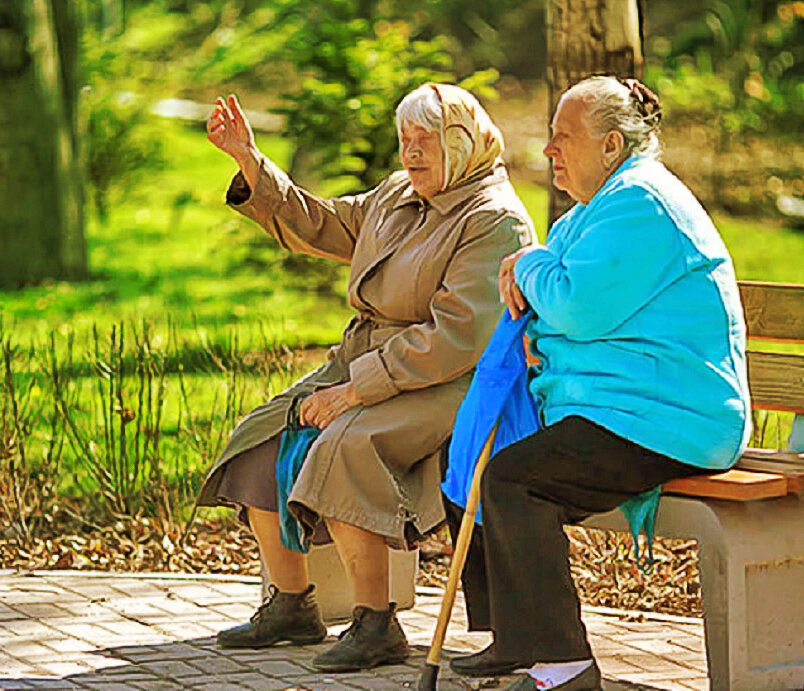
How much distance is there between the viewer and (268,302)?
12094 mm

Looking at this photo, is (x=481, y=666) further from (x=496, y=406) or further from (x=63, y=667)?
(x=63, y=667)

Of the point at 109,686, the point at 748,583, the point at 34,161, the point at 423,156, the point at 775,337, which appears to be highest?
the point at 34,161

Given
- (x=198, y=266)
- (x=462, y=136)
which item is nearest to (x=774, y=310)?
(x=462, y=136)

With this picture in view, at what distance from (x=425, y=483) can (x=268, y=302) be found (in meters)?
7.12

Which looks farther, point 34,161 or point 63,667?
point 34,161

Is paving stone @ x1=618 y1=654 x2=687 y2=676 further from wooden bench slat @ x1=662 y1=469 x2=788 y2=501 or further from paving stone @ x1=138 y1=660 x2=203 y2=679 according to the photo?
paving stone @ x1=138 y1=660 x2=203 y2=679

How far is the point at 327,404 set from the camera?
5.16 meters

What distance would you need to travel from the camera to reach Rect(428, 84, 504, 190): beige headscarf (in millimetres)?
5078

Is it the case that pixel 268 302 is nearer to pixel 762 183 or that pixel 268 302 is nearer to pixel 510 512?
pixel 762 183

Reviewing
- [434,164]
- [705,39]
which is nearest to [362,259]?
[434,164]

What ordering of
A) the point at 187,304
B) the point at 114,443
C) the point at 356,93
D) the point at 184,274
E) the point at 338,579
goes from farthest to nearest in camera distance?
the point at 184,274 < the point at 187,304 < the point at 356,93 < the point at 114,443 < the point at 338,579

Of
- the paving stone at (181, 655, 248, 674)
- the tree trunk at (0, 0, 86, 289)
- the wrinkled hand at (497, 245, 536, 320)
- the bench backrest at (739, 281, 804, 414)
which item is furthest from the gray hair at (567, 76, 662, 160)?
the tree trunk at (0, 0, 86, 289)

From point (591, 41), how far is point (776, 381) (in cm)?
186

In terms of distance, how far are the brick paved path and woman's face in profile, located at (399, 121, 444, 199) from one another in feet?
4.32
